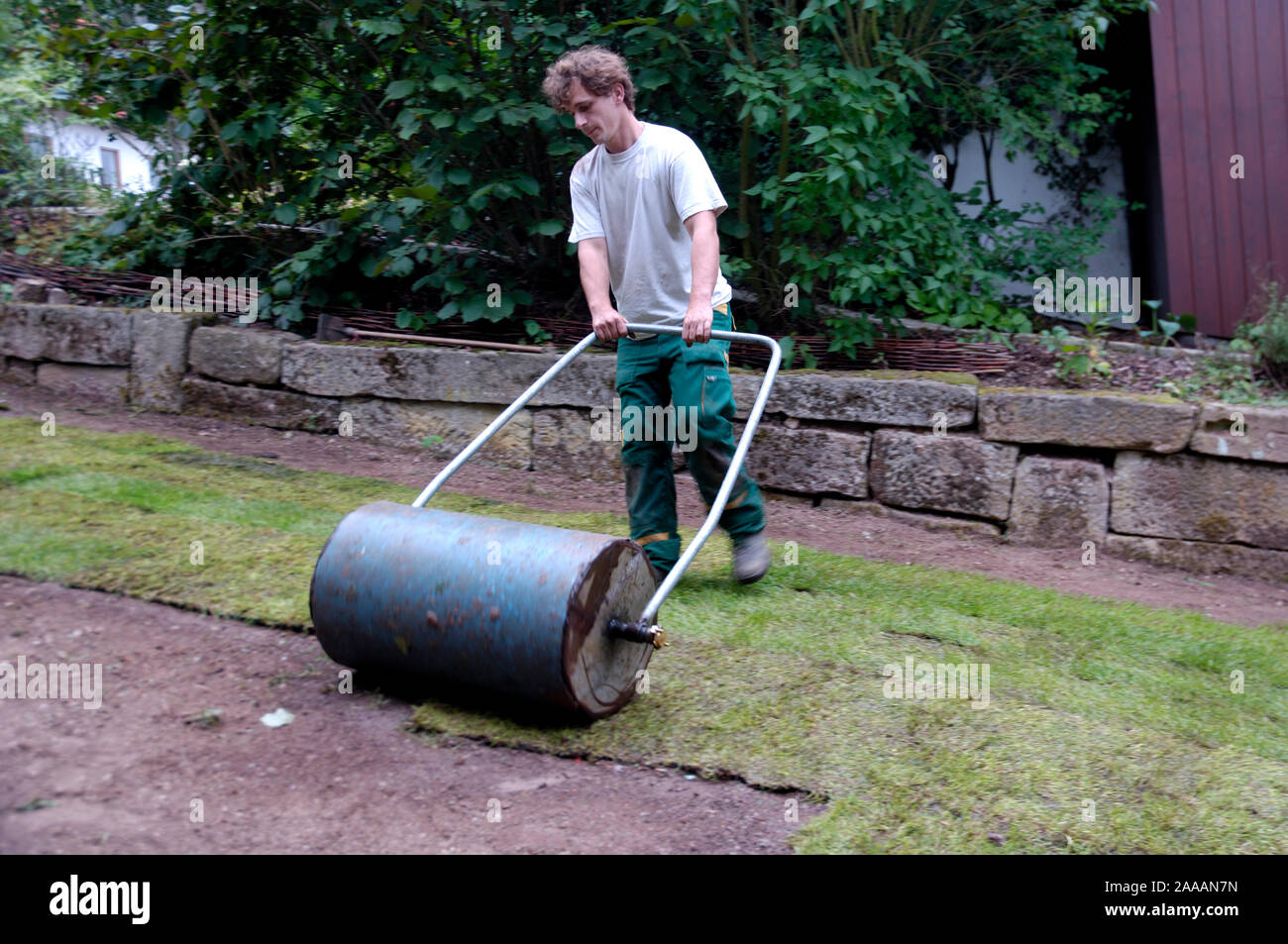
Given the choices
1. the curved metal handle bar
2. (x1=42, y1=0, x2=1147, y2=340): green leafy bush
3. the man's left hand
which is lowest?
the curved metal handle bar

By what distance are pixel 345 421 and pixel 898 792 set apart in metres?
4.64

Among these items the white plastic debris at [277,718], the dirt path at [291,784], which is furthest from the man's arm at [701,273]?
the white plastic debris at [277,718]

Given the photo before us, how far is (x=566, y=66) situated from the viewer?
148 inches

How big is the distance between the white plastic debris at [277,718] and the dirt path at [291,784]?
26 millimetres

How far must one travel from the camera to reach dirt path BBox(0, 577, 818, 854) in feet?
8.07

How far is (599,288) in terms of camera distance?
3.96m

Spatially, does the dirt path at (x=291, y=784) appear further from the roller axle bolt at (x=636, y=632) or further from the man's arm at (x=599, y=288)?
the man's arm at (x=599, y=288)

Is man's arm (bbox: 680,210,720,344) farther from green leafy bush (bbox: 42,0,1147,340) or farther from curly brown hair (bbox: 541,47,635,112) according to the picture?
green leafy bush (bbox: 42,0,1147,340)

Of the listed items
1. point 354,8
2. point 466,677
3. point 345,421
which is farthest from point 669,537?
point 354,8

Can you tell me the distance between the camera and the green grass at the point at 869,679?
2.82 metres

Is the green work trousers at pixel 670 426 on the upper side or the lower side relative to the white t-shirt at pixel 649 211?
lower

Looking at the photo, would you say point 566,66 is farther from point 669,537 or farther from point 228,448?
point 228,448

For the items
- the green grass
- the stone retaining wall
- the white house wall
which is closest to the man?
the green grass

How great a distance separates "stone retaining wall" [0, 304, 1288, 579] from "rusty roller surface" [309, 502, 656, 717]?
9.44 feet
